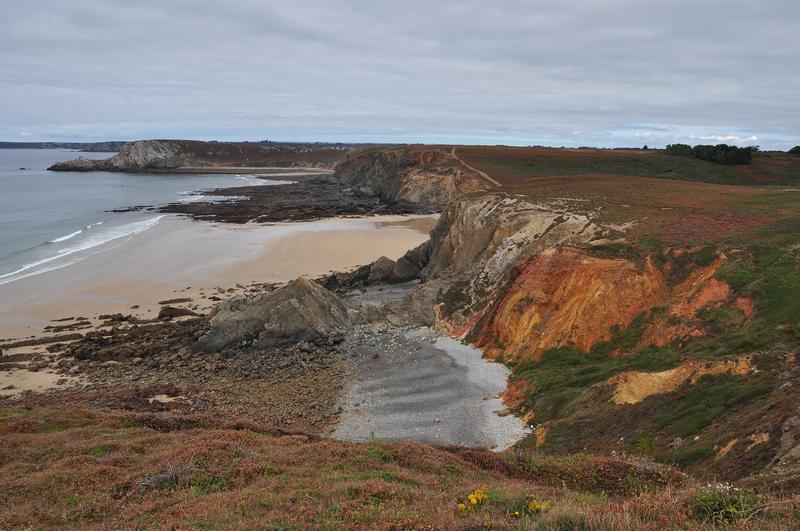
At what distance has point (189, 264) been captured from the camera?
1734 inches

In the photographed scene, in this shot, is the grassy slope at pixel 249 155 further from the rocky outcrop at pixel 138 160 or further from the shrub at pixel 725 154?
the shrub at pixel 725 154

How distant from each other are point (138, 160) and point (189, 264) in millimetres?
136805

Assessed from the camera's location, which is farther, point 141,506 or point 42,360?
point 42,360

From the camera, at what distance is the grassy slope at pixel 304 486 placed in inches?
281

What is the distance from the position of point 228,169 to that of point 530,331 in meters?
158

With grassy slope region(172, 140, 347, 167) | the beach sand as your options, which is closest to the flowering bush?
the beach sand

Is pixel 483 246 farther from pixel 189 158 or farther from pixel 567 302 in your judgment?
pixel 189 158

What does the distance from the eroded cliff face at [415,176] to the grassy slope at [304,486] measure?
56.3m

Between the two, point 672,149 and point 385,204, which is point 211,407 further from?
point 672,149

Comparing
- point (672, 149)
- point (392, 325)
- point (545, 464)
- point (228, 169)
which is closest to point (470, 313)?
point (392, 325)

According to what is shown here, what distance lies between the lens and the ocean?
4709 cm

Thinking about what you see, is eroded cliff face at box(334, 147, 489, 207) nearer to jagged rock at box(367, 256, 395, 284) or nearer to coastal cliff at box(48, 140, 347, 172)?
jagged rock at box(367, 256, 395, 284)

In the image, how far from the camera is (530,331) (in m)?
22.2

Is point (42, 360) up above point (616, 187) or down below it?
below
